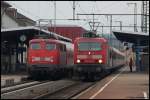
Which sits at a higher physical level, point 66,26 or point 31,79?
point 66,26

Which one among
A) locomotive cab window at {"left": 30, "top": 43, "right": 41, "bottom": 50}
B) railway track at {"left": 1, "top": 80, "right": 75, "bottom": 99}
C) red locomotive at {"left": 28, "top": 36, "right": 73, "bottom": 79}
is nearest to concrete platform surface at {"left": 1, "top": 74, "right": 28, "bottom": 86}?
red locomotive at {"left": 28, "top": 36, "right": 73, "bottom": 79}

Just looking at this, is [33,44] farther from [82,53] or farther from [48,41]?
[82,53]

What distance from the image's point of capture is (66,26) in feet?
276

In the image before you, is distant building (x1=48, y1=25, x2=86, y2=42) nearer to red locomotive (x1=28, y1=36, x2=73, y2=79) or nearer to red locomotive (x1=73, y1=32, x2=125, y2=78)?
red locomotive (x1=28, y1=36, x2=73, y2=79)

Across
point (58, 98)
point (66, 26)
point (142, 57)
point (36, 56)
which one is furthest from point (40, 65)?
point (66, 26)

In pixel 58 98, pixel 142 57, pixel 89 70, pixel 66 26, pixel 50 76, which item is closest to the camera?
pixel 58 98

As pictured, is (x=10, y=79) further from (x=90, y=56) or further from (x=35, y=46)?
(x=90, y=56)

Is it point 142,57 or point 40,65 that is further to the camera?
point 142,57

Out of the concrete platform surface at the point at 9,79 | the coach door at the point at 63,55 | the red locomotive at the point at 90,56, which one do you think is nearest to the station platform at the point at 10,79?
the concrete platform surface at the point at 9,79

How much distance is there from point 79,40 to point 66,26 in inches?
1917

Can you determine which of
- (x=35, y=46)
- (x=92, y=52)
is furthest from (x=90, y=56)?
(x=35, y=46)

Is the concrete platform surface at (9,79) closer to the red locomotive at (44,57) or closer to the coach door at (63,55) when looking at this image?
the red locomotive at (44,57)

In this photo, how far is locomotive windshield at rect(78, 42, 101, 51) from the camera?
1395 inches

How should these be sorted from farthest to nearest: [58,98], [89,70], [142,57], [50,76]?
[142,57]
[50,76]
[89,70]
[58,98]
